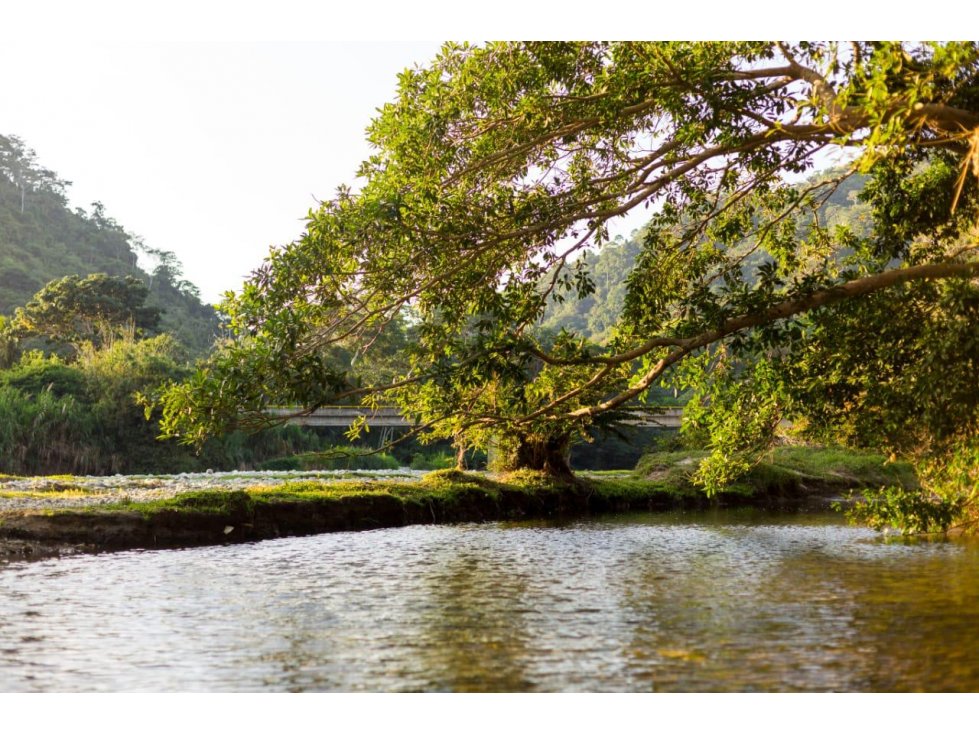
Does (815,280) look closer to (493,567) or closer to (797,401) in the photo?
(797,401)

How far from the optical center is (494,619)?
898 cm

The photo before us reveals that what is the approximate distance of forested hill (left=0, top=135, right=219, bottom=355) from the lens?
6191cm

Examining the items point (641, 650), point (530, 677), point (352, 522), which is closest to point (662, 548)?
point (352, 522)

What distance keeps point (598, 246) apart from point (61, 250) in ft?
209

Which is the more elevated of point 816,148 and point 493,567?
point 816,148

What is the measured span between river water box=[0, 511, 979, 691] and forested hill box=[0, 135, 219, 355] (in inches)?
2010

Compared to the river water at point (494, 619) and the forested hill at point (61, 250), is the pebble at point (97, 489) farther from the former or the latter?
the forested hill at point (61, 250)

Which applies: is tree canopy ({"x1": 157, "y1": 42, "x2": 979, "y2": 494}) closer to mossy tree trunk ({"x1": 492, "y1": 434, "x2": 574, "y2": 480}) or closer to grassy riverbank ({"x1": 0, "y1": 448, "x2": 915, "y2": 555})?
grassy riverbank ({"x1": 0, "y1": 448, "x2": 915, "y2": 555})

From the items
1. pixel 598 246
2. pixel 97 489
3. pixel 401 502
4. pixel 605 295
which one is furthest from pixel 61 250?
pixel 598 246

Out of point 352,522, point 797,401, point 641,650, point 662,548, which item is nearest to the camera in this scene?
point 641,650

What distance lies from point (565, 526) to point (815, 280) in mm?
9731

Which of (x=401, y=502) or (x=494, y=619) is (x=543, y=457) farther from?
(x=494, y=619)

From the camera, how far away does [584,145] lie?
12.0 meters

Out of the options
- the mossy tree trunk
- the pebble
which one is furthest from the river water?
the mossy tree trunk
